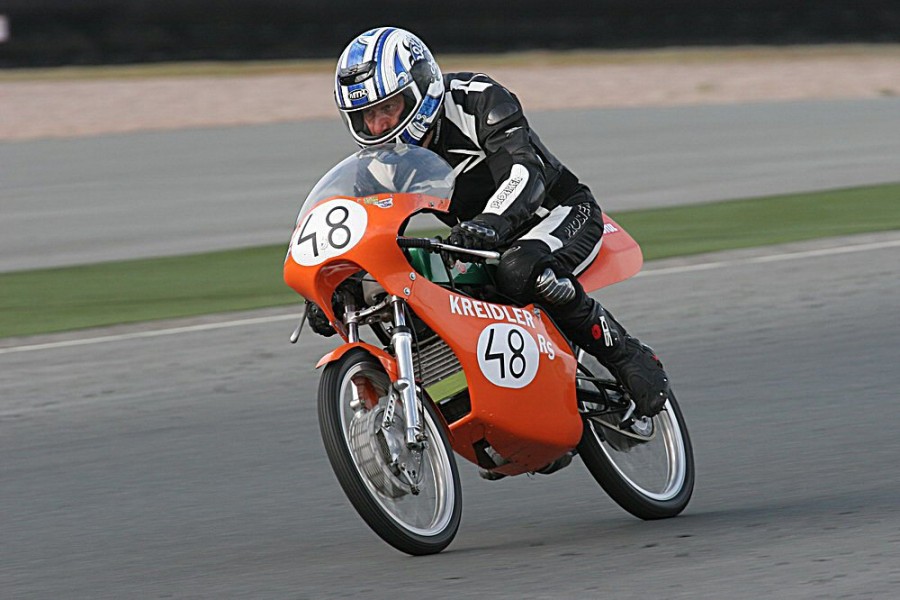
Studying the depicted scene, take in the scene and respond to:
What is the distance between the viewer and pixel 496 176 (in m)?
5.15

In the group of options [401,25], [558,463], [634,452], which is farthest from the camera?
[401,25]

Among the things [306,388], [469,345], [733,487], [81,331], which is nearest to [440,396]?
[469,345]

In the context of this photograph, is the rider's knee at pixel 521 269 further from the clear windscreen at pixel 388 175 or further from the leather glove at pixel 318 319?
the leather glove at pixel 318 319

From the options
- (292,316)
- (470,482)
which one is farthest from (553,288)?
(292,316)

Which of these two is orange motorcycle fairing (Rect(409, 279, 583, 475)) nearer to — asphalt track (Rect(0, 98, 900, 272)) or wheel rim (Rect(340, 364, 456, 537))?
wheel rim (Rect(340, 364, 456, 537))

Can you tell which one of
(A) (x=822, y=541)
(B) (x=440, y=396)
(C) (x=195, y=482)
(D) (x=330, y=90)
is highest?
(B) (x=440, y=396)

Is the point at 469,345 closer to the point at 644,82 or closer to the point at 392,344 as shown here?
the point at 392,344

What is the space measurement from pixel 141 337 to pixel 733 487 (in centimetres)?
435

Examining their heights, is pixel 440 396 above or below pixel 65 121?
above

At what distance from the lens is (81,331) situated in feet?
31.2

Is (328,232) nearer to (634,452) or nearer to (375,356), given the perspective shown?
(375,356)

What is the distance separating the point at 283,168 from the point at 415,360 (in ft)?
44.2

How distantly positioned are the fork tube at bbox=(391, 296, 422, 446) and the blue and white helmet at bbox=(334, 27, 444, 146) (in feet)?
2.03

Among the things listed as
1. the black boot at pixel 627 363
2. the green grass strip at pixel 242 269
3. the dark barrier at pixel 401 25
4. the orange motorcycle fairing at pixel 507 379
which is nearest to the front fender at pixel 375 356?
the orange motorcycle fairing at pixel 507 379
